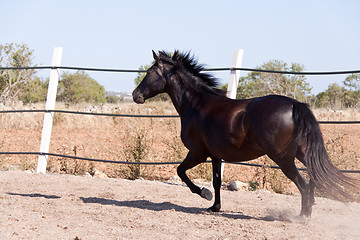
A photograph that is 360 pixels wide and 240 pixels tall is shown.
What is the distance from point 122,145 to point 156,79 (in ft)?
23.5

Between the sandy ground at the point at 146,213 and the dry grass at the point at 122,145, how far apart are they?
3.02 ft

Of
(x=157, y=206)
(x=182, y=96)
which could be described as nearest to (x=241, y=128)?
(x=182, y=96)

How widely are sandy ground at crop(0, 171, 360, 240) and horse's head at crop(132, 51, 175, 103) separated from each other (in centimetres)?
143

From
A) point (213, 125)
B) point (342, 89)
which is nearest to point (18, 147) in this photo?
point (213, 125)

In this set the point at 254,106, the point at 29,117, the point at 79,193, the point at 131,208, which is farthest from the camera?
the point at 29,117

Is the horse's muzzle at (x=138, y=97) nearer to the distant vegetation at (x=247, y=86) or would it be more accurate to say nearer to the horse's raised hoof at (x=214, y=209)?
the horse's raised hoof at (x=214, y=209)

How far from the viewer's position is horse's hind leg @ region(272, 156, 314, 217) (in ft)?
15.3

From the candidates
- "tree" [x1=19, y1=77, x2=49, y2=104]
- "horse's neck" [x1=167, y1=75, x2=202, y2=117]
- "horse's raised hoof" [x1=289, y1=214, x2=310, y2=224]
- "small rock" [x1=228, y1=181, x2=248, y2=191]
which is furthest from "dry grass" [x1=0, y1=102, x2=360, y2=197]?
"tree" [x1=19, y1=77, x2=49, y2=104]

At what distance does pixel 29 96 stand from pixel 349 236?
2286 cm

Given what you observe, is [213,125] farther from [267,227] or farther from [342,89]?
[342,89]

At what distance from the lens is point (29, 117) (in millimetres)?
16922

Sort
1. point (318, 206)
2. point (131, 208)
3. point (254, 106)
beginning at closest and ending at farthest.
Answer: point (254, 106), point (131, 208), point (318, 206)

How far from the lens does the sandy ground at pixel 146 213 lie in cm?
404

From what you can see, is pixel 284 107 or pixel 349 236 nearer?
pixel 349 236
